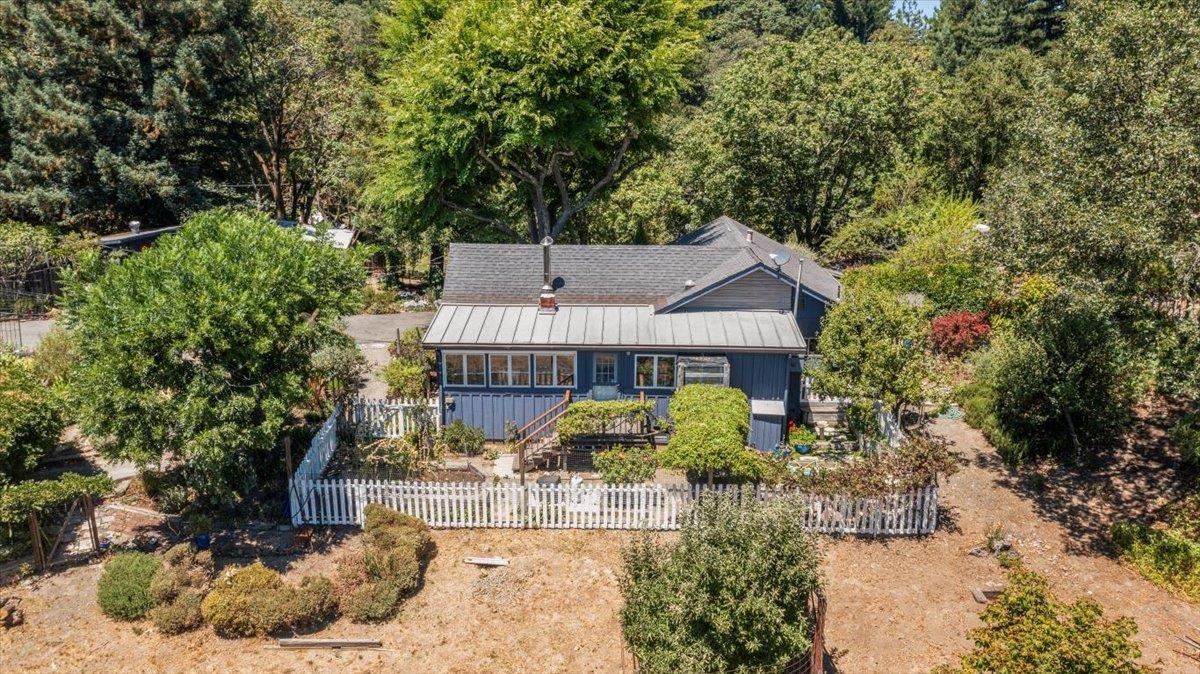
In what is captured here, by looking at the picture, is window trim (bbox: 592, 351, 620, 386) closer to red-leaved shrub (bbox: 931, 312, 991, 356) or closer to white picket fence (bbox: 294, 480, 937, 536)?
white picket fence (bbox: 294, 480, 937, 536)

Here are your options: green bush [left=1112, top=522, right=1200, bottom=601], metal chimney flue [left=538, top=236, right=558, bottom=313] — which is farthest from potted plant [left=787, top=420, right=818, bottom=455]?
metal chimney flue [left=538, top=236, right=558, bottom=313]

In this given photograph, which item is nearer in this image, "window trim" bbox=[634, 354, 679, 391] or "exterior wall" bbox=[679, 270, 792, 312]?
"window trim" bbox=[634, 354, 679, 391]

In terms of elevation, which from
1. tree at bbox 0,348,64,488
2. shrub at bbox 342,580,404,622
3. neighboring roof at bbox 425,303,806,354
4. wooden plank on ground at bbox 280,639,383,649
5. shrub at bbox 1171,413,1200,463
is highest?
neighboring roof at bbox 425,303,806,354

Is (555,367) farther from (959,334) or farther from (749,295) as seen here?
(959,334)

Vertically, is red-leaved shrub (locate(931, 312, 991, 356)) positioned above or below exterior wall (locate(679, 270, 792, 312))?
below

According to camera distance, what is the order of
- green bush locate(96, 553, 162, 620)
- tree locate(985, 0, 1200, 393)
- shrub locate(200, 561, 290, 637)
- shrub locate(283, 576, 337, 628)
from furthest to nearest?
tree locate(985, 0, 1200, 393) → green bush locate(96, 553, 162, 620) → shrub locate(283, 576, 337, 628) → shrub locate(200, 561, 290, 637)

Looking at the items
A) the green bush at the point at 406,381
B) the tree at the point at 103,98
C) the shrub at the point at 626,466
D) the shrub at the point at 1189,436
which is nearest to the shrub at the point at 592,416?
the shrub at the point at 626,466
